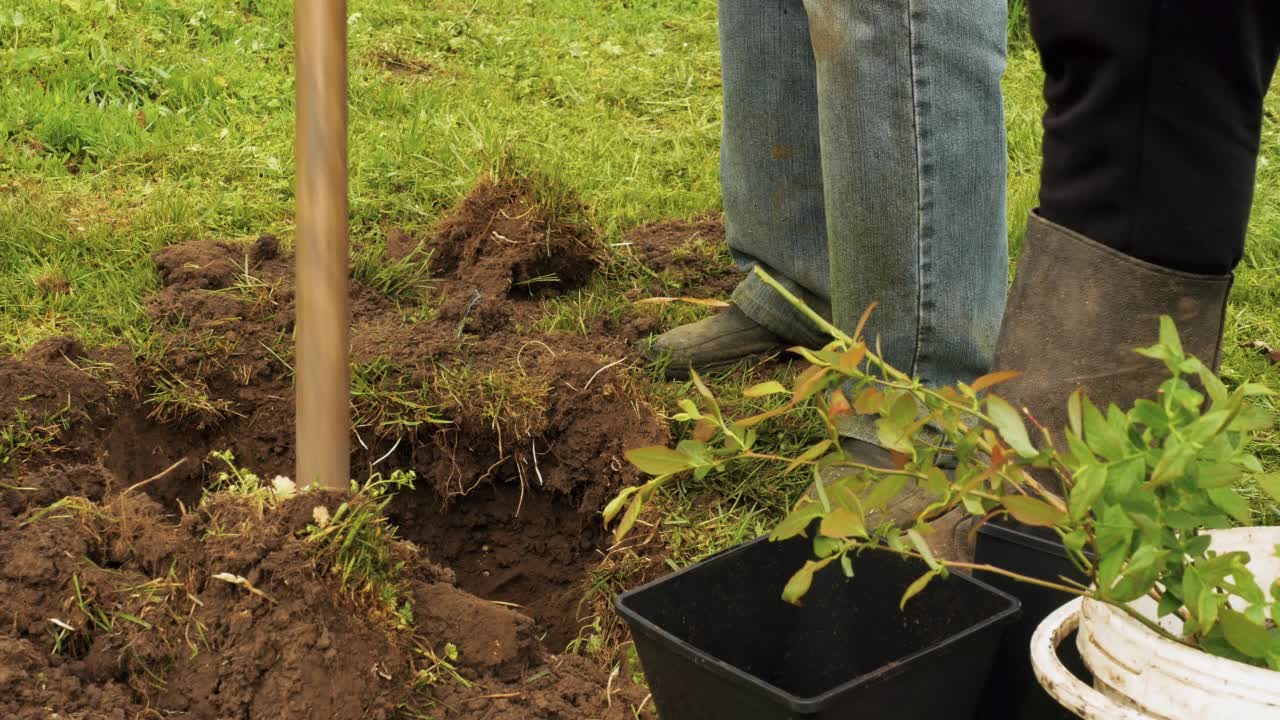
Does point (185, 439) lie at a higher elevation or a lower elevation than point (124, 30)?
lower

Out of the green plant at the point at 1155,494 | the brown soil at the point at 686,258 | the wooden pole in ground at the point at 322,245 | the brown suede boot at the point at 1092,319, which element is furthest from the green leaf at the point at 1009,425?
the brown soil at the point at 686,258

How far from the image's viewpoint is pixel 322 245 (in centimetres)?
155

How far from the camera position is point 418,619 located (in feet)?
5.37

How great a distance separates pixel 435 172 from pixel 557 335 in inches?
38.0

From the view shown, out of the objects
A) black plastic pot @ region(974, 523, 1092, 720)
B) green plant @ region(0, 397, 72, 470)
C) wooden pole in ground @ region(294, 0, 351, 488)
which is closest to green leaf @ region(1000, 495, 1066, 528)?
black plastic pot @ region(974, 523, 1092, 720)

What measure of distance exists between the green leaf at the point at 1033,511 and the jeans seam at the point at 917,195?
971mm

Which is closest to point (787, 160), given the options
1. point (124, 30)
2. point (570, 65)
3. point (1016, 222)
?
point (1016, 222)

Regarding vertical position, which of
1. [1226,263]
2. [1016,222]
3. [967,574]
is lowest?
[1016,222]

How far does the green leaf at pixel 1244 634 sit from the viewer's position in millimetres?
981

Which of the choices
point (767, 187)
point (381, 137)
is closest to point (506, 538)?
point (767, 187)

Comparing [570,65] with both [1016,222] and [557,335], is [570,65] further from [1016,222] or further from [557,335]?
[557,335]

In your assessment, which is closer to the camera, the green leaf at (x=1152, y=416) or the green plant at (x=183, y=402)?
the green leaf at (x=1152, y=416)

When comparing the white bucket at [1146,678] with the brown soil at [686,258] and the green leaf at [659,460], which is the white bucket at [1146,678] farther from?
the brown soil at [686,258]

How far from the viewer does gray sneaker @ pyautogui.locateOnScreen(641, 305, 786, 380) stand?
2.45m
